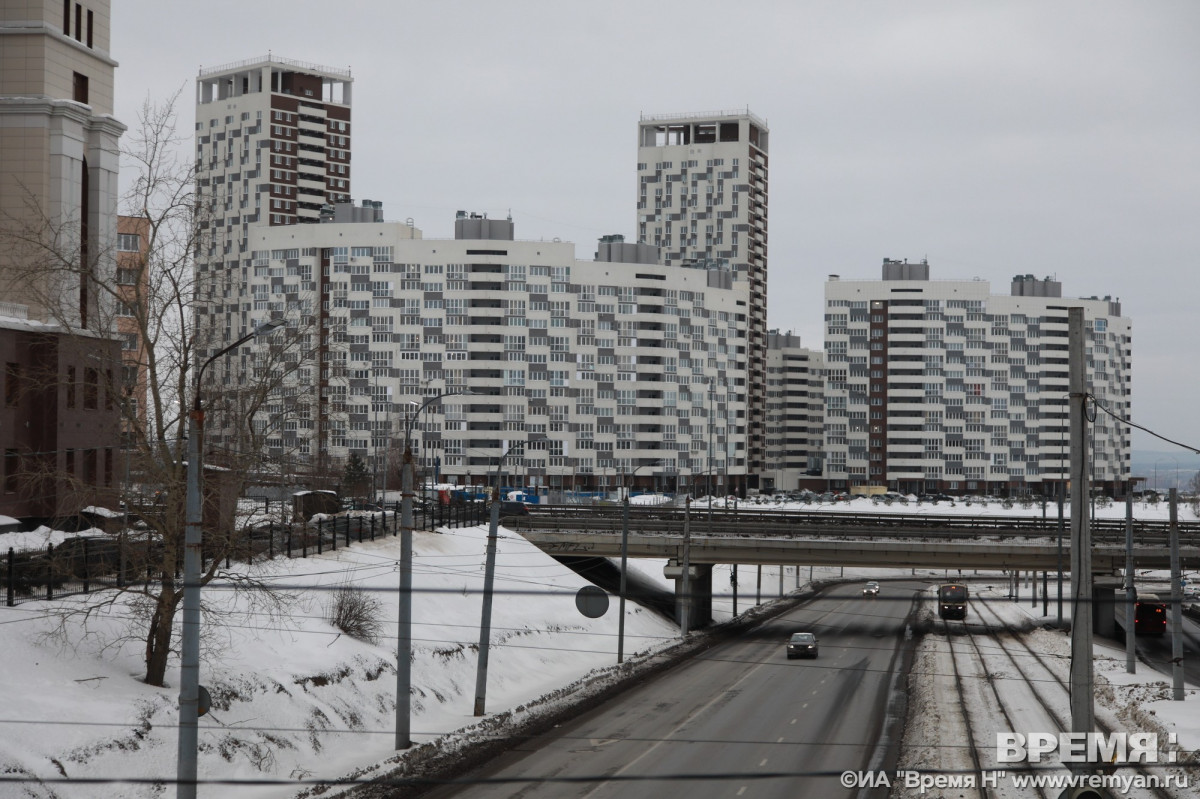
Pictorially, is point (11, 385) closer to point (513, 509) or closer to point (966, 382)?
point (513, 509)

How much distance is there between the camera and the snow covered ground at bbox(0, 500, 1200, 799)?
79.3 feet

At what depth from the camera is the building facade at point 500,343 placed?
519 feet

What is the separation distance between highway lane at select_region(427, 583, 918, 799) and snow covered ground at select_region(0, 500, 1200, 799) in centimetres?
288

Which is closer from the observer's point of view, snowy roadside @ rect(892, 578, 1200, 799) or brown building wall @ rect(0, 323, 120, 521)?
snowy roadside @ rect(892, 578, 1200, 799)

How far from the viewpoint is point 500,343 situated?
160 m

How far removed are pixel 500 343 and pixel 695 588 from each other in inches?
3614

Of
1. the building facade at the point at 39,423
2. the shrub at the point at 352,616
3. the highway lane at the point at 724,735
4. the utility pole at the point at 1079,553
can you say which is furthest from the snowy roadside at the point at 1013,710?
the building facade at the point at 39,423

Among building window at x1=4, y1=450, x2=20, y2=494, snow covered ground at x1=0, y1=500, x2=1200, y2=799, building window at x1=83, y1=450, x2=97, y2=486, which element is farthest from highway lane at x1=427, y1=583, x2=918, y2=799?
building window at x1=83, y1=450, x2=97, y2=486

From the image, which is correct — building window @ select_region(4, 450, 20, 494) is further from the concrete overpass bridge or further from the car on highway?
the car on highway

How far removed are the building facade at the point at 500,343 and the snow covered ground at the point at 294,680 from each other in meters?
97.8

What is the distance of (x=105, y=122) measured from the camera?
5588 centimetres

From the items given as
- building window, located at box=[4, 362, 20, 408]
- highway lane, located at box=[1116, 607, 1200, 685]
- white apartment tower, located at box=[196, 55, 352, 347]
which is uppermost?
white apartment tower, located at box=[196, 55, 352, 347]

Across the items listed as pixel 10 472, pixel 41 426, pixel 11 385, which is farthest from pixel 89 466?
pixel 11 385

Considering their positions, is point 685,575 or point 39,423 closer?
point 39,423
